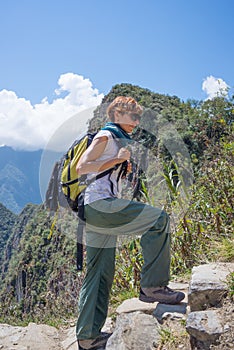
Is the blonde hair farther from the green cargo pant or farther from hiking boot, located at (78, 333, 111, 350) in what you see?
hiking boot, located at (78, 333, 111, 350)

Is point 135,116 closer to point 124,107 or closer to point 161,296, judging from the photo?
point 124,107

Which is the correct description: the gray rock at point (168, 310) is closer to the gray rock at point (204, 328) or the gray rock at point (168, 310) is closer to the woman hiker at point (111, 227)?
the woman hiker at point (111, 227)

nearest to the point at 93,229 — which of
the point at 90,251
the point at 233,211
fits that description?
the point at 90,251

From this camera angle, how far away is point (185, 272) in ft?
12.1

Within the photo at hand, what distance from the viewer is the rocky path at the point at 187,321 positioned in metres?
2.23

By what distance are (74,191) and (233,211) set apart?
1695mm

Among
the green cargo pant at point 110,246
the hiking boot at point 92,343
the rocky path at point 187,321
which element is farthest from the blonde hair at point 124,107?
the hiking boot at point 92,343

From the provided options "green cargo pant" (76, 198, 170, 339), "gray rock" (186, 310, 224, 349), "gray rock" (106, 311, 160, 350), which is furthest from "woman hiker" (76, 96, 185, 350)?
"gray rock" (186, 310, 224, 349)

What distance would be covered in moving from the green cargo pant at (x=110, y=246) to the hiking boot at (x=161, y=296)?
0.05 metres

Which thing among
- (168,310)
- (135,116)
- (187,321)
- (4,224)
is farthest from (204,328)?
(4,224)

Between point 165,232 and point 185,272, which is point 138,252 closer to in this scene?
point 185,272

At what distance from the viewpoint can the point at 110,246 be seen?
265 centimetres

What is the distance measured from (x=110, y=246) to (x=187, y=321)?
683mm

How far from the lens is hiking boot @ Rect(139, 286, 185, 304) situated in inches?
106
